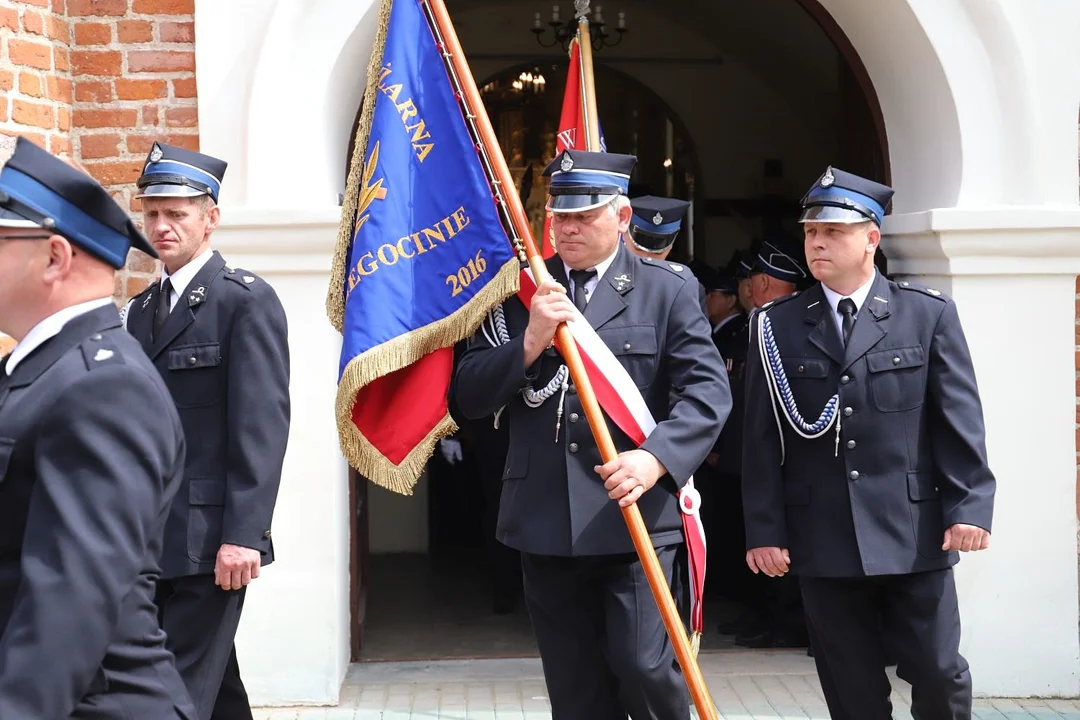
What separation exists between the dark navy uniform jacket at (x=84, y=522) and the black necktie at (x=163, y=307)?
61.1 inches

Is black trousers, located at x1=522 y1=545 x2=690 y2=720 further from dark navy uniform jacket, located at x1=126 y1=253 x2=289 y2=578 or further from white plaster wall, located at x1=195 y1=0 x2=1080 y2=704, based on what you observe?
white plaster wall, located at x1=195 y1=0 x2=1080 y2=704

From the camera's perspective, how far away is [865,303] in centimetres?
383

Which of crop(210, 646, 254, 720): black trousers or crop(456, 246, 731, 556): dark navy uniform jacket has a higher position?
crop(456, 246, 731, 556): dark navy uniform jacket

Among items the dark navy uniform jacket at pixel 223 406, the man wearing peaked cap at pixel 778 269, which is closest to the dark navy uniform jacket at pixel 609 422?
the dark navy uniform jacket at pixel 223 406

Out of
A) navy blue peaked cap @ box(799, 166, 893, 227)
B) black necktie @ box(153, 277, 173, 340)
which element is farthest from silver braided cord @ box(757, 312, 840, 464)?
black necktie @ box(153, 277, 173, 340)

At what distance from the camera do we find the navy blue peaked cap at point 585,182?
143 inches

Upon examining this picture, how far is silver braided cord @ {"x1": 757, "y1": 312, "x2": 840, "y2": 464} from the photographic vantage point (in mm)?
3758

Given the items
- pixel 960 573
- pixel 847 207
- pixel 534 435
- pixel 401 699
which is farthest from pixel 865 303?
pixel 401 699

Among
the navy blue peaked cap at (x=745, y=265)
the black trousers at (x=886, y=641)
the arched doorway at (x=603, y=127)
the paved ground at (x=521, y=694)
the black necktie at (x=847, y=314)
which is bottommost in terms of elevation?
the paved ground at (x=521, y=694)

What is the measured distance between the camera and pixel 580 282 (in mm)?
3752

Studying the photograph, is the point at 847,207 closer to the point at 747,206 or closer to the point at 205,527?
the point at 205,527

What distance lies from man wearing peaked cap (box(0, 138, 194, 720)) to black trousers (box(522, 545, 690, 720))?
155 centimetres

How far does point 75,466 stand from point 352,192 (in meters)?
1.89

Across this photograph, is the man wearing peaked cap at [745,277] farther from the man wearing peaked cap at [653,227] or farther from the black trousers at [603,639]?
the black trousers at [603,639]
